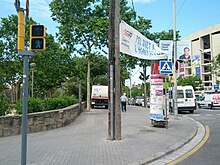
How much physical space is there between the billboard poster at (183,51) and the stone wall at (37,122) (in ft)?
36.5

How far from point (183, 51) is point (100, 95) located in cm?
1397

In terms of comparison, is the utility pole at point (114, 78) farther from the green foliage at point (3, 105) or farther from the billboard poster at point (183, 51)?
the billboard poster at point (183, 51)

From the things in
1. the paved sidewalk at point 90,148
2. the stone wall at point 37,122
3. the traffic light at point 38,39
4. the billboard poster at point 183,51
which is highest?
the billboard poster at point 183,51

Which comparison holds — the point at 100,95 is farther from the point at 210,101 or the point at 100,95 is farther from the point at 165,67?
the point at 165,67

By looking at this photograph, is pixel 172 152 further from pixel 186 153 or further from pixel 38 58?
pixel 38 58

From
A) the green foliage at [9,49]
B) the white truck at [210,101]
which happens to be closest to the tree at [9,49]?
the green foliage at [9,49]

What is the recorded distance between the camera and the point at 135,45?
37.3ft

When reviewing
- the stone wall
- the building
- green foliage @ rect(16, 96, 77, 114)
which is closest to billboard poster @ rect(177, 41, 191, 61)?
green foliage @ rect(16, 96, 77, 114)

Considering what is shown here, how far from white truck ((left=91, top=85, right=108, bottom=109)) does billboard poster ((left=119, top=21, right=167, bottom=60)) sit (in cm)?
2080

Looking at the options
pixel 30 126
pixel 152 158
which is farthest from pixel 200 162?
pixel 30 126

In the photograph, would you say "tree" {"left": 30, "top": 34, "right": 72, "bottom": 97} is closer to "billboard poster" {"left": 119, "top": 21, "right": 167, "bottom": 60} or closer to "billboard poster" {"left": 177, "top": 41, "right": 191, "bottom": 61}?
"billboard poster" {"left": 177, "top": 41, "right": 191, "bottom": 61}

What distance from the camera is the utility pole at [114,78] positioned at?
9.79 meters

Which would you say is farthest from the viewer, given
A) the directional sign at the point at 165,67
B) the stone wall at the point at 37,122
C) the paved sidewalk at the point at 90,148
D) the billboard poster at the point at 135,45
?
the directional sign at the point at 165,67

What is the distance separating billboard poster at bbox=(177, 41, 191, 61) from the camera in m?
22.2
